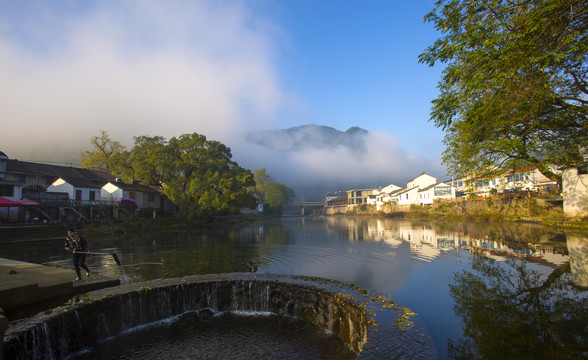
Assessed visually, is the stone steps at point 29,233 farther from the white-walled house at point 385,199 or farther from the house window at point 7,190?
the white-walled house at point 385,199

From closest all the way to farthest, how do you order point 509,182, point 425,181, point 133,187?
point 509,182
point 133,187
point 425,181

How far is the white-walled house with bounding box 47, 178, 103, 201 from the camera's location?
4012cm

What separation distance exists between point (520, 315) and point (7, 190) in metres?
47.4

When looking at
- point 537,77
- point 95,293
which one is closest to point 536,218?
point 537,77

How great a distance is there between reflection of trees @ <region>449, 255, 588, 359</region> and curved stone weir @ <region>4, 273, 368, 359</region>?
8.57ft

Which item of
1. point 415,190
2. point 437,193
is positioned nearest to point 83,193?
point 437,193

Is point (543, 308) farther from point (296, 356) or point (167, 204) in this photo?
point (167, 204)

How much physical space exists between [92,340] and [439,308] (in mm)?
10223

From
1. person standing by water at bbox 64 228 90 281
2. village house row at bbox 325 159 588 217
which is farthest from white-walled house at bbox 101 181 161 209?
village house row at bbox 325 159 588 217

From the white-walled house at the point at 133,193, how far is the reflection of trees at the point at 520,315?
4474 cm

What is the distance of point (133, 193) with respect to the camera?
153 ft

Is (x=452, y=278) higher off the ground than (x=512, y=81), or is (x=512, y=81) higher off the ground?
(x=512, y=81)

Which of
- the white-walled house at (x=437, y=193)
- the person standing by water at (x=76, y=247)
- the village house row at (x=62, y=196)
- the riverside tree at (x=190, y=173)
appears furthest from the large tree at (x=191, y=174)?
the white-walled house at (x=437, y=193)

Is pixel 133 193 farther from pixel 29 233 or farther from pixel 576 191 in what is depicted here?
pixel 576 191
